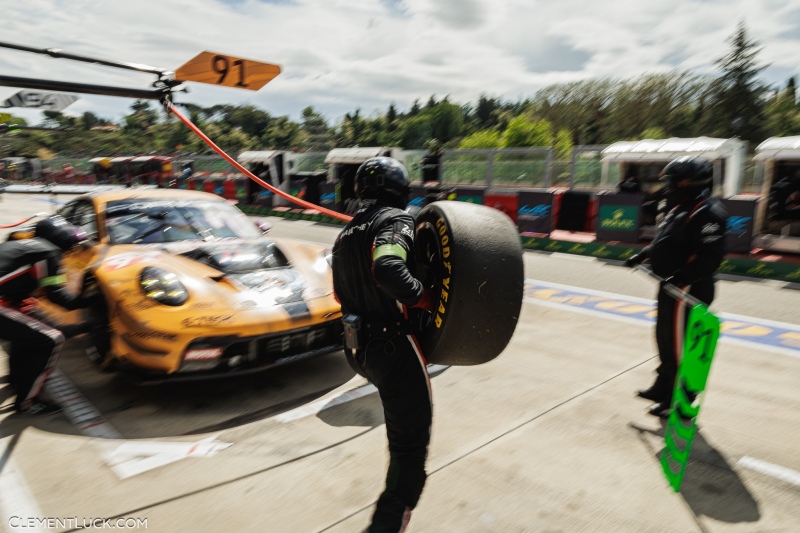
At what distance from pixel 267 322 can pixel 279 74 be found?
102 inches

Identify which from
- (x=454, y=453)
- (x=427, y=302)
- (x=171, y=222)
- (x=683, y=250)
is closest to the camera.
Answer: (x=427, y=302)

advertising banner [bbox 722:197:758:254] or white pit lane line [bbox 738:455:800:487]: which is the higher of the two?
advertising banner [bbox 722:197:758:254]

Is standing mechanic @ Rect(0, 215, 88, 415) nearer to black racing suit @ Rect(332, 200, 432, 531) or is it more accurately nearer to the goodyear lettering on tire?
black racing suit @ Rect(332, 200, 432, 531)

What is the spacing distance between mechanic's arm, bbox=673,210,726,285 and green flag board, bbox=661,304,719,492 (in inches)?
23.5

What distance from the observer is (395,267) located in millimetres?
2100

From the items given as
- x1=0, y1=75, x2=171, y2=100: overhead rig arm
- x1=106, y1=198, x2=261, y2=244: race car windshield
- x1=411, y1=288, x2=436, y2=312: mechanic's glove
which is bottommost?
x1=411, y1=288, x2=436, y2=312: mechanic's glove

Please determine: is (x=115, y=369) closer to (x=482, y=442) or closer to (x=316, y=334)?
(x=316, y=334)

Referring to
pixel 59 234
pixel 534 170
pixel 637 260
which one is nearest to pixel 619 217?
pixel 534 170

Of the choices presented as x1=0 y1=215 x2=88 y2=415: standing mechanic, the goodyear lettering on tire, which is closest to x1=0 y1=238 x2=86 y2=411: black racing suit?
x1=0 y1=215 x2=88 y2=415: standing mechanic

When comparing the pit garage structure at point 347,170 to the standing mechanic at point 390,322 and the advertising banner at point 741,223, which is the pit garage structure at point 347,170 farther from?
the standing mechanic at point 390,322

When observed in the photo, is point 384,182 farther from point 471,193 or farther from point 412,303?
point 471,193

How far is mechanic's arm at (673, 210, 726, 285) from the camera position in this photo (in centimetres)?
337

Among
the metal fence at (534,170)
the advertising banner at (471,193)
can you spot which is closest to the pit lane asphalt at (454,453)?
the metal fence at (534,170)

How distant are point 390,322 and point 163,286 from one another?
222cm
